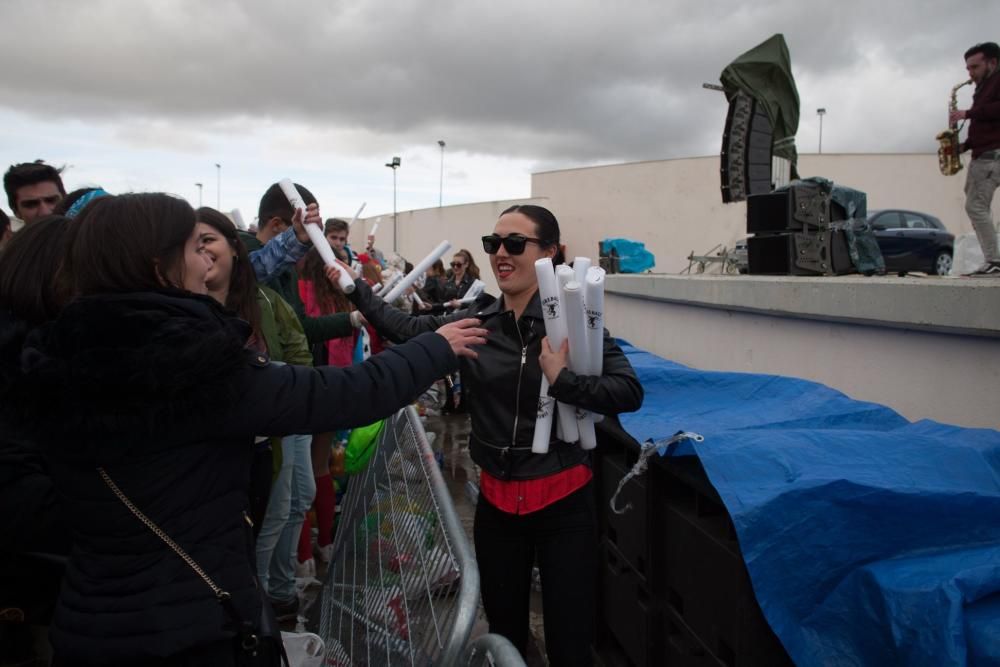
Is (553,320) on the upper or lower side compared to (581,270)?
lower

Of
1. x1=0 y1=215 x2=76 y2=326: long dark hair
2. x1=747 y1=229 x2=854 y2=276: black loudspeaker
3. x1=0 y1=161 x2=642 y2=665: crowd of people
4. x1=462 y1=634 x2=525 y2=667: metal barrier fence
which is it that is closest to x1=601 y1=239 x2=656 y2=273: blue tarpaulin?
x1=747 y1=229 x2=854 y2=276: black loudspeaker

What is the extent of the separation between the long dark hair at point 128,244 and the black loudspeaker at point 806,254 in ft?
15.2

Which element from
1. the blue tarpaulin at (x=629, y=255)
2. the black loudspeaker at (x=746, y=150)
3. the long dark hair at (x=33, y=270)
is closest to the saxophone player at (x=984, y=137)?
the black loudspeaker at (x=746, y=150)

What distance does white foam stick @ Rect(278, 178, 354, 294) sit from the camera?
2906 mm

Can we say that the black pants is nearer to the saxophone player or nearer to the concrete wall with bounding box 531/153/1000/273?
the saxophone player

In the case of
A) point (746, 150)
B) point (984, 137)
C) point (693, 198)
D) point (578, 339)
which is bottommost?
point (578, 339)

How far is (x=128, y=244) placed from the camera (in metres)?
1.44

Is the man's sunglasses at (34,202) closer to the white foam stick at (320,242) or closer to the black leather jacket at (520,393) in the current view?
the white foam stick at (320,242)

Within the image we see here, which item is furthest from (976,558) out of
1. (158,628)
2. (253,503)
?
(253,503)

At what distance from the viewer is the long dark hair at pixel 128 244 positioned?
1.42m

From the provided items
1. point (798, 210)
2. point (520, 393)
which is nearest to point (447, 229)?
point (798, 210)

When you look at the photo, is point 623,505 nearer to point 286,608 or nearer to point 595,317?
point 595,317

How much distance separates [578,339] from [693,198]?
1002 inches

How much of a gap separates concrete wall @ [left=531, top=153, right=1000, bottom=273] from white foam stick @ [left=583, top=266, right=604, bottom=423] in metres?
22.9
